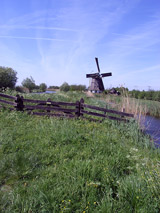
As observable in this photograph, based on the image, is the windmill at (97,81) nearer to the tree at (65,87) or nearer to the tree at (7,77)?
the tree at (65,87)

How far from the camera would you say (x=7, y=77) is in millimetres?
34219

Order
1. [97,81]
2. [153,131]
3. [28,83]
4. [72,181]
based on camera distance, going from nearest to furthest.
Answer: [72,181], [153,131], [97,81], [28,83]

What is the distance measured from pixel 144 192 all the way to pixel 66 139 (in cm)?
253

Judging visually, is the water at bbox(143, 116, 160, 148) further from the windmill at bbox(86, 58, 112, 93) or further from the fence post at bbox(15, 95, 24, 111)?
the windmill at bbox(86, 58, 112, 93)

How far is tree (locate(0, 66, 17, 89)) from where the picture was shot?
3271cm

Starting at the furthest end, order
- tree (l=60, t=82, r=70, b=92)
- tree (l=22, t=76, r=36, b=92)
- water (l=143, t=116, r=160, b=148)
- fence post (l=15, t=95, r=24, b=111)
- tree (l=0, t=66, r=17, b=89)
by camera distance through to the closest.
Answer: tree (l=22, t=76, r=36, b=92) → tree (l=60, t=82, r=70, b=92) → tree (l=0, t=66, r=17, b=89) → fence post (l=15, t=95, r=24, b=111) → water (l=143, t=116, r=160, b=148)

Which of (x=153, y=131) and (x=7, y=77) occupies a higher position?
(x=7, y=77)

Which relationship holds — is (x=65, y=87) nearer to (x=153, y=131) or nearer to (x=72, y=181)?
(x=153, y=131)

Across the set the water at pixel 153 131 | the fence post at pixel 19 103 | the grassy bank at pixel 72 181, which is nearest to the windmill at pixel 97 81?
the water at pixel 153 131

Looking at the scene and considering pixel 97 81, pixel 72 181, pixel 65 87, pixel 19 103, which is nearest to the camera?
pixel 72 181

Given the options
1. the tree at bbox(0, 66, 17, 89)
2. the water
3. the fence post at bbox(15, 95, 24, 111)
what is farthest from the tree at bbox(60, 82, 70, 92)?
the fence post at bbox(15, 95, 24, 111)

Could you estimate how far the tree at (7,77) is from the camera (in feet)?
107

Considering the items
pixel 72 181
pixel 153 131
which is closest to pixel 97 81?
pixel 153 131

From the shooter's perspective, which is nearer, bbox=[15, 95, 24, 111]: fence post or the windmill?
bbox=[15, 95, 24, 111]: fence post
